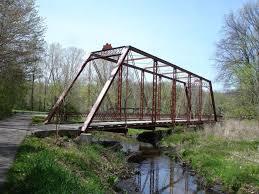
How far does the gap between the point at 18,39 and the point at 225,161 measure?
15135mm

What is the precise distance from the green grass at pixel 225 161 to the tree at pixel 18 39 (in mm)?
12202

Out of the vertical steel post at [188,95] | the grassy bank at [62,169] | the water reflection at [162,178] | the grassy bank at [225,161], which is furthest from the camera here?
the vertical steel post at [188,95]

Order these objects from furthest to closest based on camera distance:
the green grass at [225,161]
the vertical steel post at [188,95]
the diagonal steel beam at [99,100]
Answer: the vertical steel post at [188,95], the diagonal steel beam at [99,100], the green grass at [225,161]

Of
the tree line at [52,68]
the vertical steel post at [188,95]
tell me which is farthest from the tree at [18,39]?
the vertical steel post at [188,95]

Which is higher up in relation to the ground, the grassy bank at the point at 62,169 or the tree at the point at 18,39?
the tree at the point at 18,39

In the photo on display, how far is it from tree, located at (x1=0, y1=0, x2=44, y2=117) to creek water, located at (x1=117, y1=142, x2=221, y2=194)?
9.94 meters

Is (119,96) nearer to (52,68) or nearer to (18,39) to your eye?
(18,39)

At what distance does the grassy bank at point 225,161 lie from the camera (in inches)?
535

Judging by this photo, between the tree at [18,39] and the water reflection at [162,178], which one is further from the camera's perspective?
the tree at [18,39]

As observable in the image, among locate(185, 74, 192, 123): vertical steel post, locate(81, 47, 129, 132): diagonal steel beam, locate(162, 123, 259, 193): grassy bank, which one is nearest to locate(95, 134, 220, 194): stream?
locate(162, 123, 259, 193): grassy bank

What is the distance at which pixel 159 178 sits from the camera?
15984 mm

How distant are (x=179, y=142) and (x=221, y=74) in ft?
76.2

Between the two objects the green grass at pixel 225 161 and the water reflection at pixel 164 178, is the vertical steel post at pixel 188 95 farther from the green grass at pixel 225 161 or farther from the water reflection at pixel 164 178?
the water reflection at pixel 164 178

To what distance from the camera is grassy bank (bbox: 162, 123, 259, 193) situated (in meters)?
13.6
